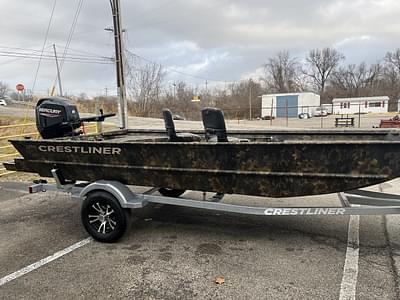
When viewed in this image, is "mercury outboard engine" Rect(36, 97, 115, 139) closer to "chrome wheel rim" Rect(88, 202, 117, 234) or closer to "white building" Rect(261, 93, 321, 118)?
"chrome wheel rim" Rect(88, 202, 117, 234)

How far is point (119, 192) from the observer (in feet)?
12.2

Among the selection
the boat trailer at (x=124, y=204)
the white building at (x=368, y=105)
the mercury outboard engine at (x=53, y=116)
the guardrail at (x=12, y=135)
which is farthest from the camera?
the white building at (x=368, y=105)

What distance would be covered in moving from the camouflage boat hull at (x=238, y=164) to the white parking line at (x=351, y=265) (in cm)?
74

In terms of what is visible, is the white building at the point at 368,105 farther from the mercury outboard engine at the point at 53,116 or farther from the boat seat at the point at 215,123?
the mercury outboard engine at the point at 53,116

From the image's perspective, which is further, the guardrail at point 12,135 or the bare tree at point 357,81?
the bare tree at point 357,81

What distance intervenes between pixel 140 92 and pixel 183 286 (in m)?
38.9

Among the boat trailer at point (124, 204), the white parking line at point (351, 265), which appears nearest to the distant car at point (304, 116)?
the white parking line at point (351, 265)

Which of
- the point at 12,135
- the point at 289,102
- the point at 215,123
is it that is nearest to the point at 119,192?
the point at 215,123

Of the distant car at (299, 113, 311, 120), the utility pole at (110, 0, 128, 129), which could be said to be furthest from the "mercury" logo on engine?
the distant car at (299, 113, 311, 120)

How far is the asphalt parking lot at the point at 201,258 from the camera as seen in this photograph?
2812 millimetres

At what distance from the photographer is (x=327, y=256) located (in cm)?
336

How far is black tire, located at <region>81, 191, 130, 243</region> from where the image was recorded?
373cm

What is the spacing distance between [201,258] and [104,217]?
127 cm

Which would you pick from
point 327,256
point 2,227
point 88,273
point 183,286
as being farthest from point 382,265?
point 2,227
